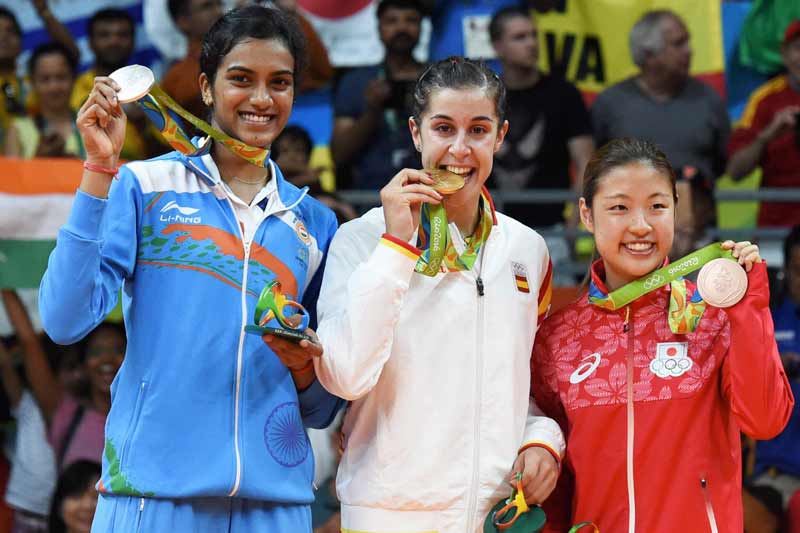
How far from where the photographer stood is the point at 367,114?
6598 mm

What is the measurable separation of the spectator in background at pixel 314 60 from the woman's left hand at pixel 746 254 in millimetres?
4162

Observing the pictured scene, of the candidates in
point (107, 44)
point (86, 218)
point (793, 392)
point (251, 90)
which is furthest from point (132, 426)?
point (107, 44)

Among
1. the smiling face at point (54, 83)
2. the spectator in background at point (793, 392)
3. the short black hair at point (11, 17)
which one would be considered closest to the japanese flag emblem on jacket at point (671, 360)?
the spectator in background at point (793, 392)

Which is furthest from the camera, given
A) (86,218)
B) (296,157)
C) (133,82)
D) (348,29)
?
(348,29)

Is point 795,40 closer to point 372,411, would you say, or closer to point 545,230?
point 545,230

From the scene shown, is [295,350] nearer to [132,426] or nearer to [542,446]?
[132,426]

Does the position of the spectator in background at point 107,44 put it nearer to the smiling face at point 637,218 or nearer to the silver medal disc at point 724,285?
the smiling face at point 637,218

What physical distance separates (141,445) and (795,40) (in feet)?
17.9

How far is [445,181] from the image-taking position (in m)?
A: 3.01

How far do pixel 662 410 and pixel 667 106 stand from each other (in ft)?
13.4

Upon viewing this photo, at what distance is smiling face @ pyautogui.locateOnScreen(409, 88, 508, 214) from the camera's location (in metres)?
3.06

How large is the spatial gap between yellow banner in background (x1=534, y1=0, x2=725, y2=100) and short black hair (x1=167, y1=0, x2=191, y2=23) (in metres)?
2.14

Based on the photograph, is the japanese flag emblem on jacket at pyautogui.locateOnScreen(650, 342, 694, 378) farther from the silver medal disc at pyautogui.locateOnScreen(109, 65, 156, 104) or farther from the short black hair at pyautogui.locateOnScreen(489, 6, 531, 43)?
the short black hair at pyautogui.locateOnScreen(489, 6, 531, 43)

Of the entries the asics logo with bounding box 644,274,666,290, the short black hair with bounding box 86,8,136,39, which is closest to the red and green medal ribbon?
the asics logo with bounding box 644,274,666,290
